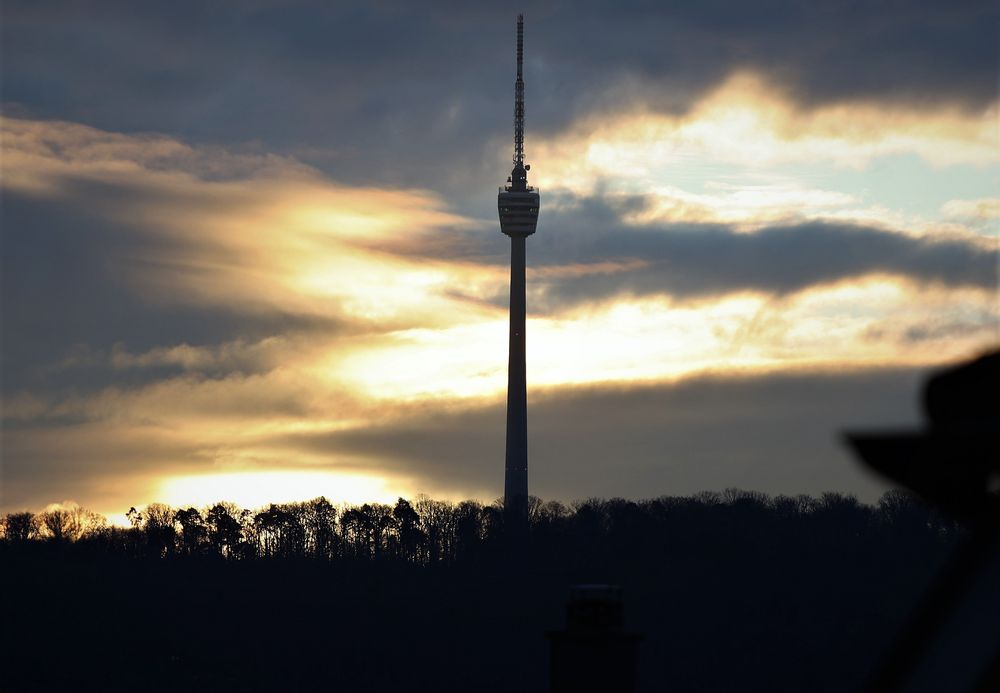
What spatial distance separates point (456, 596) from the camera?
13962 centimetres

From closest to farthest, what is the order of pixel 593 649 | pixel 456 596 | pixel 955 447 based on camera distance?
pixel 955 447, pixel 593 649, pixel 456 596

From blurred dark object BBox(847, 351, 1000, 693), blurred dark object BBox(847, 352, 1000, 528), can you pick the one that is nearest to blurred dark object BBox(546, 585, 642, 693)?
blurred dark object BBox(847, 351, 1000, 693)

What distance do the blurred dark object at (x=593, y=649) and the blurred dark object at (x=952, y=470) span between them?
13132 millimetres

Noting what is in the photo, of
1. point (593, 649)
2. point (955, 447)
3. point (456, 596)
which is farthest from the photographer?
point (456, 596)

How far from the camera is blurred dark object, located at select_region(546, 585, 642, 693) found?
18.5 m

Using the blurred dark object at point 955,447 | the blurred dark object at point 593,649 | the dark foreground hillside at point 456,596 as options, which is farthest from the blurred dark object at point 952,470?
the dark foreground hillside at point 456,596

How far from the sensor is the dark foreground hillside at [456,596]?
397 feet

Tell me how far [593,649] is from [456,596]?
122626mm

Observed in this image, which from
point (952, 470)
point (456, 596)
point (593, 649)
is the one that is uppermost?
point (456, 596)

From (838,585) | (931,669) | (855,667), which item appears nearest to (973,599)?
(931,669)

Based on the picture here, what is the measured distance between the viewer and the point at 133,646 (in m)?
134

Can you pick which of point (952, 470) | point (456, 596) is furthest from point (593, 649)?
point (456, 596)

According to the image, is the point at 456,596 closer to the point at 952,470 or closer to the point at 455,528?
the point at 455,528

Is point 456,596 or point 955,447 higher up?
point 456,596
